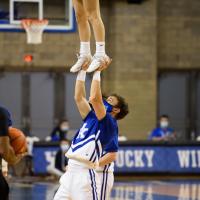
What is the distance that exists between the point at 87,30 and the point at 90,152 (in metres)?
1.30

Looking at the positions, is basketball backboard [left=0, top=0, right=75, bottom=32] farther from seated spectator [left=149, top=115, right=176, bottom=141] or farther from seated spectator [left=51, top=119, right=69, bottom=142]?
seated spectator [left=149, top=115, right=176, bottom=141]

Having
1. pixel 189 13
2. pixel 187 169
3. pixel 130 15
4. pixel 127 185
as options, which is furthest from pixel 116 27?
pixel 127 185

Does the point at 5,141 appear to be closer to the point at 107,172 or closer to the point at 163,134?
the point at 107,172

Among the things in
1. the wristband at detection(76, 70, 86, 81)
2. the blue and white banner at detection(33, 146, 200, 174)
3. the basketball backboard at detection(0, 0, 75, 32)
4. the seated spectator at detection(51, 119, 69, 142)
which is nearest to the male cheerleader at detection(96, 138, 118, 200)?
the wristband at detection(76, 70, 86, 81)

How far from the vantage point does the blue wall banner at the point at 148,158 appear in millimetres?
19969

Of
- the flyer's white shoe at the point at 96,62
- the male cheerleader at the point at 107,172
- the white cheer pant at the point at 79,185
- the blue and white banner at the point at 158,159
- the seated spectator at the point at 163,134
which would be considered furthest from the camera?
the seated spectator at the point at 163,134

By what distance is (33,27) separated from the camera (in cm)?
1555

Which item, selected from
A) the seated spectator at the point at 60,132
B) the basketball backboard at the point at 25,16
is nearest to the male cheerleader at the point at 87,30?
the basketball backboard at the point at 25,16

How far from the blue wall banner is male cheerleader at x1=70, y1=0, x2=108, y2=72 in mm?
12413

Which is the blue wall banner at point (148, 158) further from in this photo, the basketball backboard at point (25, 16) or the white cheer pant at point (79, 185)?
the white cheer pant at point (79, 185)

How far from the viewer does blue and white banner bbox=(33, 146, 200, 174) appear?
20.0 meters

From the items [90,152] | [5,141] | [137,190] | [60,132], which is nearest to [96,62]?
[90,152]

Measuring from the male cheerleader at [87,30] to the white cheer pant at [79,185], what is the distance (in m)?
1.02

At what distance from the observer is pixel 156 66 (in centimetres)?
2459
